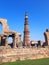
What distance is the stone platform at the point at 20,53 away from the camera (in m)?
18.1

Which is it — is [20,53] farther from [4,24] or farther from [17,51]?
[4,24]

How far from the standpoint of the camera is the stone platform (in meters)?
18.1

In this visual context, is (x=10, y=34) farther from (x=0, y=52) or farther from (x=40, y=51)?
(x=0, y=52)

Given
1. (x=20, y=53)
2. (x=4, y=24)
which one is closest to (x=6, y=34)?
(x=4, y=24)

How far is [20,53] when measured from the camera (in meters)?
20.1

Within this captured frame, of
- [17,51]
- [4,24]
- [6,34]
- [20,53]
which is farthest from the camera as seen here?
[4,24]

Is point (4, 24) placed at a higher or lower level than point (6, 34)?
higher

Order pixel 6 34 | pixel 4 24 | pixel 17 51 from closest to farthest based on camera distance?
1. pixel 17 51
2. pixel 6 34
3. pixel 4 24

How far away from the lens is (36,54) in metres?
21.6

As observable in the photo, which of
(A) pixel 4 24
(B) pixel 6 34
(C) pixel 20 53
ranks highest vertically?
(A) pixel 4 24

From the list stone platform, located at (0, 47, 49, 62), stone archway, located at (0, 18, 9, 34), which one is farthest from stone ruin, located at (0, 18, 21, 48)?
stone platform, located at (0, 47, 49, 62)

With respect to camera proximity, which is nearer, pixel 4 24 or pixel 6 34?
pixel 6 34

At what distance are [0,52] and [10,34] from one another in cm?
700

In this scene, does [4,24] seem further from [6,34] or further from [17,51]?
[17,51]
